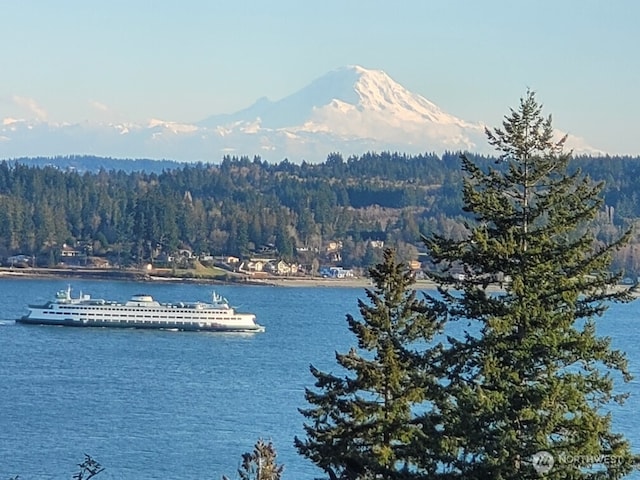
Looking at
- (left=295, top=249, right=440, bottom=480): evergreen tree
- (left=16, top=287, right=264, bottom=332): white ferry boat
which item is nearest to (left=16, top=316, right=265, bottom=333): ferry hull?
(left=16, top=287, right=264, bottom=332): white ferry boat

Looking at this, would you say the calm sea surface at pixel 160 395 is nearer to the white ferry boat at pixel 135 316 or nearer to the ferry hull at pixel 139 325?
the ferry hull at pixel 139 325

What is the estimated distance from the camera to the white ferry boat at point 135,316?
130 feet

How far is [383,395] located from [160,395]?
17.7 metres

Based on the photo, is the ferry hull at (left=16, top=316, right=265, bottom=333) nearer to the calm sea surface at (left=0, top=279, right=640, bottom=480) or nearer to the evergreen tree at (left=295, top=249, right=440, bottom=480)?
Result: the calm sea surface at (left=0, top=279, right=640, bottom=480)

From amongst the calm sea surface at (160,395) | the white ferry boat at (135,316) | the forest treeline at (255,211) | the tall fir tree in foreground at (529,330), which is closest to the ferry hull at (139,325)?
the white ferry boat at (135,316)

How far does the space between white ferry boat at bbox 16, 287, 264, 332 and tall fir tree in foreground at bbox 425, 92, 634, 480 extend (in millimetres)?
33422

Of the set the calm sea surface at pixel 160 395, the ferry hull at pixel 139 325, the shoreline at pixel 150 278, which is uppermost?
the calm sea surface at pixel 160 395

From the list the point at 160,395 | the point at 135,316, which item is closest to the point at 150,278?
the point at 135,316

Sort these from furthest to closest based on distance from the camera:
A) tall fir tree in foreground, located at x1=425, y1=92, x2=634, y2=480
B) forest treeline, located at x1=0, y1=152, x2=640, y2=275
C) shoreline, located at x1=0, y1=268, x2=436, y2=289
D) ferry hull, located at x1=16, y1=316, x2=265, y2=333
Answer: forest treeline, located at x1=0, y1=152, x2=640, y2=275
shoreline, located at x1=0, y1=268, x2=436, y2=289
ferry hull, located at x1=16, y1=316, x2=265, y2=333
tall fir tree in foreground, located at x1=425, y1=92, x2=634, y2=480

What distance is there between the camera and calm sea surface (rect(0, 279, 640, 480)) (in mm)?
16984

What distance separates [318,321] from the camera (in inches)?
1683

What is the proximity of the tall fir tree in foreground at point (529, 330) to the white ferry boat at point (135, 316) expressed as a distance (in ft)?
110

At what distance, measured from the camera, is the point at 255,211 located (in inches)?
3046

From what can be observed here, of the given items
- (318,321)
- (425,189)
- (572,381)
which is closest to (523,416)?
(572,381)
